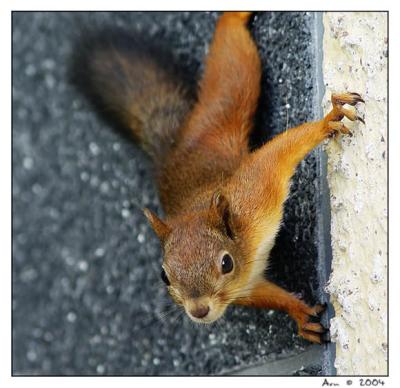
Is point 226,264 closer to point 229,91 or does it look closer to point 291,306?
point 291,306

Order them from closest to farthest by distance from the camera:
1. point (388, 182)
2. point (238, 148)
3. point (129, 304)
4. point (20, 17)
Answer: point (388, 182) < point (238, 148) < point (129, 304) < point (20, 17)

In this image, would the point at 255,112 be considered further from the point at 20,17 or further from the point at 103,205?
the point at 20,17

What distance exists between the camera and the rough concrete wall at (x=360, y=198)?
1015 millimetres

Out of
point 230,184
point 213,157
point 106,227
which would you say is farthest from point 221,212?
point 106,227

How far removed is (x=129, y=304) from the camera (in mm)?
1713

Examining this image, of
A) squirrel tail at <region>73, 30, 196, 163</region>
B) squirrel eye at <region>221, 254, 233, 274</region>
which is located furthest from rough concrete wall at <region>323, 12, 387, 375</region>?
squirrel tail at <region>73, 30, 196, 163</region>

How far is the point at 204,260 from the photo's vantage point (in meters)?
1.15

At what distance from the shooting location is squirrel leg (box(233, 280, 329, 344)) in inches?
45.6

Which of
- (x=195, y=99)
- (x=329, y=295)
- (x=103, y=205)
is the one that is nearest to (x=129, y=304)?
(x=103, y=205)

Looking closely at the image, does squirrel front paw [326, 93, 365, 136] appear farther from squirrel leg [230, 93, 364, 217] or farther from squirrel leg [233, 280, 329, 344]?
squirrel leg [233, 280, 329, 344]

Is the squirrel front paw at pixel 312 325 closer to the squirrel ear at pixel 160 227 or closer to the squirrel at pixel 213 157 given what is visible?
the squirrel at pixel 213 157

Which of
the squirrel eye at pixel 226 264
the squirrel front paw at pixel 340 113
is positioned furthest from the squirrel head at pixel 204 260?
the squirrel front paw at pixel 340 113
